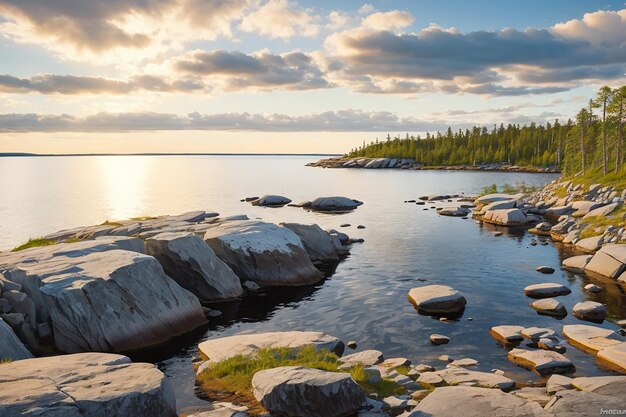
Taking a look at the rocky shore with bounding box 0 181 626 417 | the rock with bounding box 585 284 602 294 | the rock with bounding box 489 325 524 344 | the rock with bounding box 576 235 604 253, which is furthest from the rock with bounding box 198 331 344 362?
the rock with bounding box 576 235 604 253

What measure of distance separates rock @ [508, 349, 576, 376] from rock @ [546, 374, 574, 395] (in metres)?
0.80

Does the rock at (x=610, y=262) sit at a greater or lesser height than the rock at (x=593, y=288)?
greater

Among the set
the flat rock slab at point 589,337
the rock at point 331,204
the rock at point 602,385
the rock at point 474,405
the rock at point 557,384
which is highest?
the rock at point 474,405

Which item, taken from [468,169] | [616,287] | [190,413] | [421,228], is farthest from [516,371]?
[468,169]

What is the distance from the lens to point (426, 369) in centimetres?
1598

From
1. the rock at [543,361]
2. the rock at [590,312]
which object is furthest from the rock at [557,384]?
the rock at [590,312]

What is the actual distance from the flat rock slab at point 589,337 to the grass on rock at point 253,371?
28.4ft

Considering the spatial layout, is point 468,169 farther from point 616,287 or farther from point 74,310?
point 74,310

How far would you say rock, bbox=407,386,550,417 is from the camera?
11219mm

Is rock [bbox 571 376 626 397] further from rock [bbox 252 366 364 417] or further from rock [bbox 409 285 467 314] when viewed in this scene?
rock [bbox 409 285 467 314]

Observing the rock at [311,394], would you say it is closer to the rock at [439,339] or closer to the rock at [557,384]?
the rock at [557,384]

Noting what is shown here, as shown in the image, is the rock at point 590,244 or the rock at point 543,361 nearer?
the rock at point 543,361

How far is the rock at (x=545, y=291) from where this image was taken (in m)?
25.5

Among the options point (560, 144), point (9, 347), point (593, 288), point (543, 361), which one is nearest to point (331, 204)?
point (593, 288)
